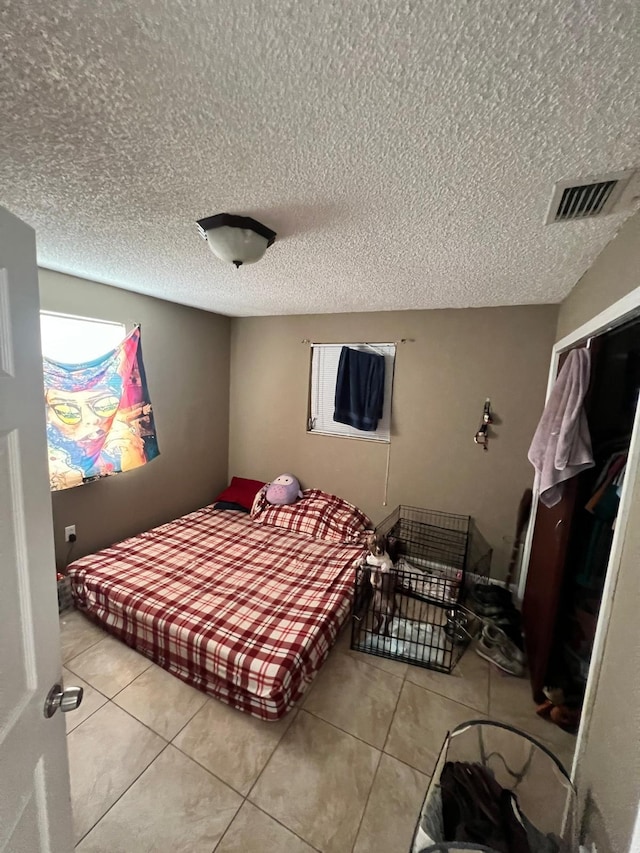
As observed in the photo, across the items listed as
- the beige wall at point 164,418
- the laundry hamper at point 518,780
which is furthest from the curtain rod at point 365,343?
the laundry hamper at point 518,780

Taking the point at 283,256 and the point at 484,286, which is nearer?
the point at 283,256

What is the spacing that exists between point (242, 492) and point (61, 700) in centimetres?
277

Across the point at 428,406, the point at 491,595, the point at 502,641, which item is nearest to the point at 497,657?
the point at 502,641

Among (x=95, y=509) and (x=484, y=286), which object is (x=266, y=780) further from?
(x=484, y=286)

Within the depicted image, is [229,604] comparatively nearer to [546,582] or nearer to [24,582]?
[24,582]

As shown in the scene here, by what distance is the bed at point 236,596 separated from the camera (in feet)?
5.41

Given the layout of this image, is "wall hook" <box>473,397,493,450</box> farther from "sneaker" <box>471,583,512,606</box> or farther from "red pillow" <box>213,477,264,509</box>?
"red pillow" <box>213,477,264,509</box>

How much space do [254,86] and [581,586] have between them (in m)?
2.44

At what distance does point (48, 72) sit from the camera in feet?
2.35

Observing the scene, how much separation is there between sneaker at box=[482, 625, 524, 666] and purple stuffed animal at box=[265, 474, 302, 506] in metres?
1.88

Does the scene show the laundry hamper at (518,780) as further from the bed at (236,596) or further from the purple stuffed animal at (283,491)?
the purple stuffed animal at (283,491)

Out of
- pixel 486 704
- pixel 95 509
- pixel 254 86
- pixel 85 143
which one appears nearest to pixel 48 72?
pixel 85 143

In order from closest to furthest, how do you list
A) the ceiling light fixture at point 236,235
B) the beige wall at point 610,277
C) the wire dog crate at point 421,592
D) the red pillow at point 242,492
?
1. the beige wall at point 610,277
2. the ceiling light fixture at point 236,235
3. the wire dog crate at point 421,592
4. the red pillow at point 242,492

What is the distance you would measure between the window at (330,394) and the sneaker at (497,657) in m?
1.64
